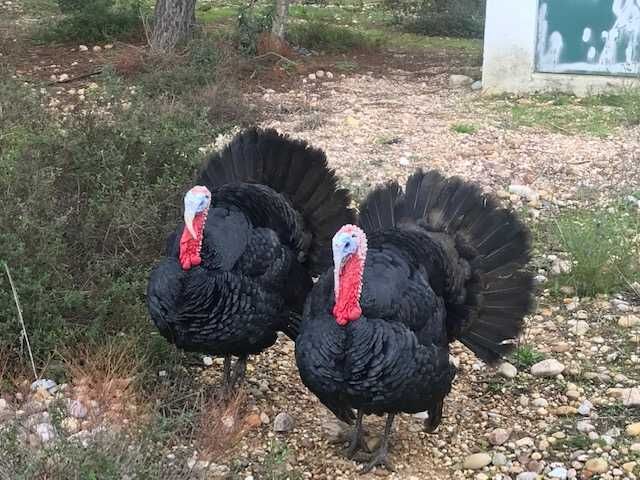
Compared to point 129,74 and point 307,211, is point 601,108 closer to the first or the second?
point 129,74

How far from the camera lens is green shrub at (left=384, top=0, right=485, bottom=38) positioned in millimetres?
16562

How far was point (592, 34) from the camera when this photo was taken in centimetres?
1116

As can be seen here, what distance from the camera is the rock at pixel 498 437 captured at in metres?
4.40

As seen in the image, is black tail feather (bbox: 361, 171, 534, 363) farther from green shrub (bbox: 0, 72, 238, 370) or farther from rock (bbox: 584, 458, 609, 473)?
green shrub (bbox: 0, 72, 238, 370)

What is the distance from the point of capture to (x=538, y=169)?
328 inches

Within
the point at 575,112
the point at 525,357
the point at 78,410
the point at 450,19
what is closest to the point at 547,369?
the point at 525,357

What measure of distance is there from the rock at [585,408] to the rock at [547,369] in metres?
0.32

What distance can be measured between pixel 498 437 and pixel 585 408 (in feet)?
1.75

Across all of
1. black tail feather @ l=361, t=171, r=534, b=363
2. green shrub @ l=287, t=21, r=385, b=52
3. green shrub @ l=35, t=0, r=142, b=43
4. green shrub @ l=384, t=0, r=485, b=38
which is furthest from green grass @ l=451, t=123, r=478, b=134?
green shrub @ l=384, t=0, r=485, b=38

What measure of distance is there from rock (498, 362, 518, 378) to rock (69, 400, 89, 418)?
233 cm

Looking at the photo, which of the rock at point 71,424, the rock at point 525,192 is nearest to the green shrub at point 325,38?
the rock at point 525,192

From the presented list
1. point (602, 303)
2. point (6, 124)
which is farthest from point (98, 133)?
point (602, 303)

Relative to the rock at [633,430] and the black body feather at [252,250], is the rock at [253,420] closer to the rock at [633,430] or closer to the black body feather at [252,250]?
the black body feather at [252,250]

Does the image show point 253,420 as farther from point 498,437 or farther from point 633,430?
point 633,430
